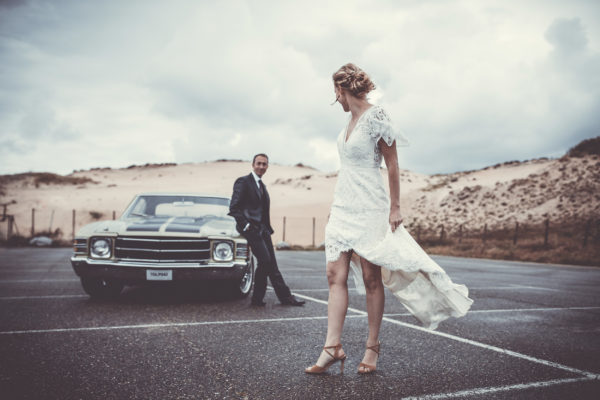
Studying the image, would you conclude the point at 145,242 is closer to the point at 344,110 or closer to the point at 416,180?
the point at 344,110

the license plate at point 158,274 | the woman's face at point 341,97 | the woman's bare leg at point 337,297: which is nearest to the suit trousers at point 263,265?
the license plate at point 158,274

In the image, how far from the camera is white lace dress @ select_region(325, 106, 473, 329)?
3053 millimetres

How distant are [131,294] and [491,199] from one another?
1459 inches

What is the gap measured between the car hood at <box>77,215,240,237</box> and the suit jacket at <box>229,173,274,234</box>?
0.48m

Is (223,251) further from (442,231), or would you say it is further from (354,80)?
(442,231)

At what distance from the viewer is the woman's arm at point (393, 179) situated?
10.0 ft

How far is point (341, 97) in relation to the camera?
3.27 m

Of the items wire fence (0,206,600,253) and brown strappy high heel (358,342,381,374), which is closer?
brown strappy high heel (358,342,381,374)

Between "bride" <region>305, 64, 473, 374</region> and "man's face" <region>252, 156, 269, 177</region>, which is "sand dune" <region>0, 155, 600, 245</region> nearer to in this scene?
"man's face" <region>252, 156, 269, 177</region>

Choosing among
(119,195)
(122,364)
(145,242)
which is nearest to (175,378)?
(122,364)

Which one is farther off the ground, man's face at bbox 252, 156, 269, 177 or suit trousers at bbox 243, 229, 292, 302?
man's face at bbox 252, 156, 269, 177

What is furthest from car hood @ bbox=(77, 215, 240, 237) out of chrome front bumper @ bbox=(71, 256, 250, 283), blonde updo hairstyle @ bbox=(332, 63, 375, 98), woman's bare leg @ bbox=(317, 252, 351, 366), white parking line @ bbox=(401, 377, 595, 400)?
white parking line @ bbox=(401, 377, 595, 400)

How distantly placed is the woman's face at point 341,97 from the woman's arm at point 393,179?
40cm

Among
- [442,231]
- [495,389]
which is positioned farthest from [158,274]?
[442,231]
